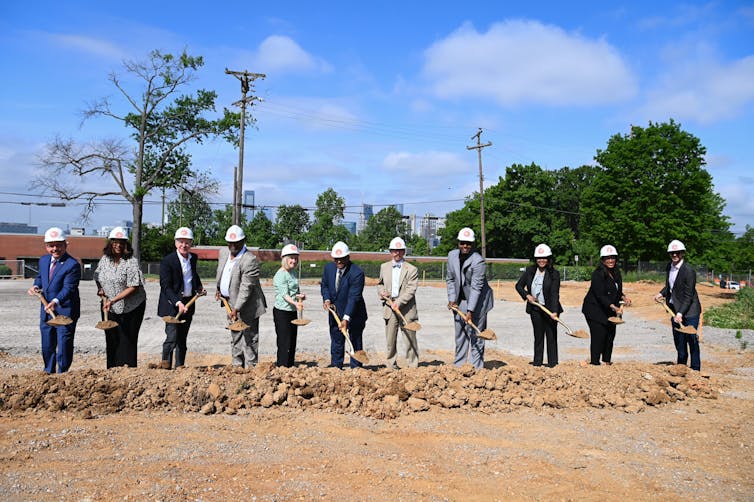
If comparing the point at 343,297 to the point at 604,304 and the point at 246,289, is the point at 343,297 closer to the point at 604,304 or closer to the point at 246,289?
the point at 246,289

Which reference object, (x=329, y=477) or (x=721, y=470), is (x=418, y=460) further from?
(x=721, y=470)

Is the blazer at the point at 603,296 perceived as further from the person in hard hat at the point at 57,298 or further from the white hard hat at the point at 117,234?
the person in hard hat at the point at 57,298

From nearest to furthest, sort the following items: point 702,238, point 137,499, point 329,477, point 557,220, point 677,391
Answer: point 137,499
point 329,477
point 677,391
point 702,238
point 557,220

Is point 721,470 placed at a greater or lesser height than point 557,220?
lesser

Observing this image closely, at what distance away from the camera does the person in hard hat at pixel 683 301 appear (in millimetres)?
8648

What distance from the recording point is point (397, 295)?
325 inches

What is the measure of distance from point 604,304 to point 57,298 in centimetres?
716

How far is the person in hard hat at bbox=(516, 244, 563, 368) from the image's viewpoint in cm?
850

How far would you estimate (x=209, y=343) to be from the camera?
11.8 m

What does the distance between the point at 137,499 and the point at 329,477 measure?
53.8 inches

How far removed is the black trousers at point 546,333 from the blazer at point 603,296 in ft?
1.78

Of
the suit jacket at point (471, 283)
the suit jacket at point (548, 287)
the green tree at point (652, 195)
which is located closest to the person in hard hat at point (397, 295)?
the suit jacket at point (471, 283)

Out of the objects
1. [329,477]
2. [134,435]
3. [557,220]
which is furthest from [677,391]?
[557,220]

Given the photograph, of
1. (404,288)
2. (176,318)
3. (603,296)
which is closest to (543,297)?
(603,296)
